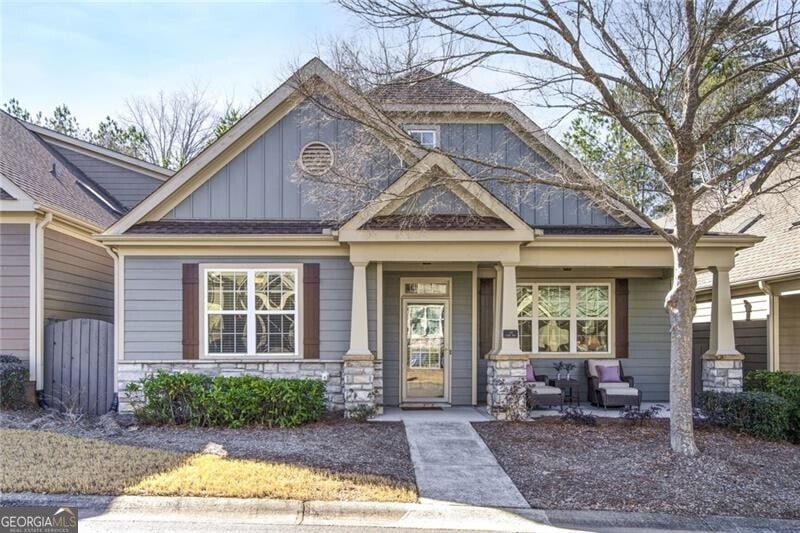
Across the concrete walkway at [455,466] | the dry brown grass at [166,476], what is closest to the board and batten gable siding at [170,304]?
the concrete walkway at [455,466]

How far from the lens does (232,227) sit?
1055 cm

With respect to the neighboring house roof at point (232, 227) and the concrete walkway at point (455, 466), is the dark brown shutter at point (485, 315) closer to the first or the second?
the concrete walkway at point (455, 466)

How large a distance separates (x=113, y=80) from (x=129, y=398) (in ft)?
46.0

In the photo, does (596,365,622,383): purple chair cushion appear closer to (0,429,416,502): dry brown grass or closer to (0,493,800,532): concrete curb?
(0,493,800,532): concrete curb

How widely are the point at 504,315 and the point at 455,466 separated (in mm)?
3570

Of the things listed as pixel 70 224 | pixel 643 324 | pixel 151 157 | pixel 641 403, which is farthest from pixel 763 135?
pixel 151 157

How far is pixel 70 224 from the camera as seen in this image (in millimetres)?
11492

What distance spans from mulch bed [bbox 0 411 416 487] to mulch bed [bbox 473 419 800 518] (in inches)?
51.1

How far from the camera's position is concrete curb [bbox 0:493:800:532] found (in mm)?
5383

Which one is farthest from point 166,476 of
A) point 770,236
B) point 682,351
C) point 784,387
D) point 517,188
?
point 770,236

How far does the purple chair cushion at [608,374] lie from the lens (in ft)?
37.3

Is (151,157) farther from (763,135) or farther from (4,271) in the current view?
(763,135)

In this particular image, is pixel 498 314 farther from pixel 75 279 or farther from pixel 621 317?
pixel 75 279

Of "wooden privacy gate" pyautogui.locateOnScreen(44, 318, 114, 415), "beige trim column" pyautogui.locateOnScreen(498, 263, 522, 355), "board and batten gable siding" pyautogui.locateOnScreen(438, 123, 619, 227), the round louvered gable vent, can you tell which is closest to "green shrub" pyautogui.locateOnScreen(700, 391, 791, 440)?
"beige trim column" pyautogui.locateOnScreen(498, 263, 522, 355)
